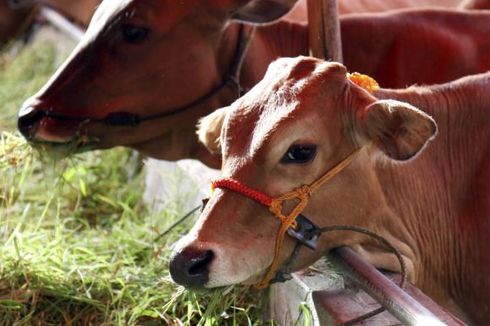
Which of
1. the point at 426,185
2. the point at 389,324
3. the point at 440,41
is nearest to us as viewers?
the point at 389,324

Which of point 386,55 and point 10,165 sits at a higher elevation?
point 386,55

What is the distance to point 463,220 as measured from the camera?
3.44m

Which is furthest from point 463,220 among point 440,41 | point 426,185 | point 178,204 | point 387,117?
point 178,204

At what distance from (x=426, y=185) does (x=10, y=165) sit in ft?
6.44

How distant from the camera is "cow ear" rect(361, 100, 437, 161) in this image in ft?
9.38

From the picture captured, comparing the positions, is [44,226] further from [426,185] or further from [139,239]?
[426,185]

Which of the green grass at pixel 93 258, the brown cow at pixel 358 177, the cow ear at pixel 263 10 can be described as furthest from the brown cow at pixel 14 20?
the brown cow at pixel 358 177

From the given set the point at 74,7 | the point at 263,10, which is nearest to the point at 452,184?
the point at 263,10

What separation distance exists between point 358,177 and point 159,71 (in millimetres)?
1404

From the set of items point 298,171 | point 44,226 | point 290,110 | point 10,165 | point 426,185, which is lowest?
point 44,226

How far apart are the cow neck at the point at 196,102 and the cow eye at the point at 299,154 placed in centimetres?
142

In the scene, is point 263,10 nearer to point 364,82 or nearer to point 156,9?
point 156,9

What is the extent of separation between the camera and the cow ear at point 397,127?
113 inches

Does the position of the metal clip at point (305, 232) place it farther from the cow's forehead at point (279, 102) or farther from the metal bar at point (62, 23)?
the metal bar at point (62, 23)
